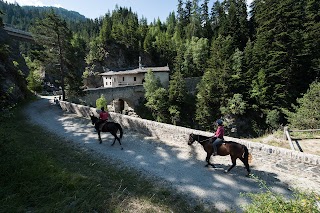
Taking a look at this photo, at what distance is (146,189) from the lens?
6.86 metres

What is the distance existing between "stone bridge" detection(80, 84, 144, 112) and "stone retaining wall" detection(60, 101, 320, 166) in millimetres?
13129

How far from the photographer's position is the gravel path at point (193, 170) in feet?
22.2

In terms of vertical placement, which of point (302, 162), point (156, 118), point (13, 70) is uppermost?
point (13, 70)

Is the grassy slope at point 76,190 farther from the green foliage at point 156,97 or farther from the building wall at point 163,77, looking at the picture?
the building wall at point 163,77

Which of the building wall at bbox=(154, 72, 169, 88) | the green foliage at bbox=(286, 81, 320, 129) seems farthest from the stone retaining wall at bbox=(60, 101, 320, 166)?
the building wall at bbox=(154, 72, 169, 88)

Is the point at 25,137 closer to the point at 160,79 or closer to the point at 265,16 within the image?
the point at 160,79

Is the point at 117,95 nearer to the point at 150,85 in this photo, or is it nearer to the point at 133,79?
the point at 150,85

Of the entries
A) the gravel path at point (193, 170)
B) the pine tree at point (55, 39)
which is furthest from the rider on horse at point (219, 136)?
the pine tree at point (55, 39)

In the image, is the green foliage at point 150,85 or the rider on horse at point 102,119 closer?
the rider on horse at point 102,119

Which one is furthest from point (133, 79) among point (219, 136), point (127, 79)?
point (219, 136)

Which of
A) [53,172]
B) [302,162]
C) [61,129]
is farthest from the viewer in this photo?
[61,129]

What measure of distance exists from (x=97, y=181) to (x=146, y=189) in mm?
1714

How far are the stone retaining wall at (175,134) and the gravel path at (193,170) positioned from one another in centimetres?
44

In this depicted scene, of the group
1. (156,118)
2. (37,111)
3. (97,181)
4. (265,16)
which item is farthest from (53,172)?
(265,16)
